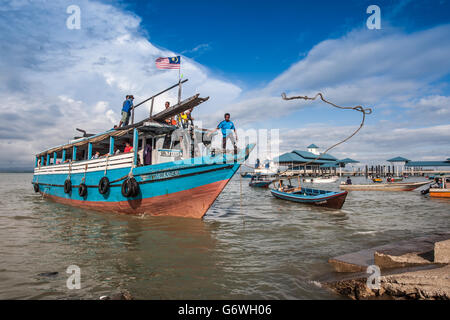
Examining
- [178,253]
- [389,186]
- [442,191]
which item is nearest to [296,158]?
[389,186]

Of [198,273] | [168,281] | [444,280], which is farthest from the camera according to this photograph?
[198,273]

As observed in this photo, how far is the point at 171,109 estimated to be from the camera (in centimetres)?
943

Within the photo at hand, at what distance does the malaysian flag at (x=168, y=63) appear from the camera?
9.80 m

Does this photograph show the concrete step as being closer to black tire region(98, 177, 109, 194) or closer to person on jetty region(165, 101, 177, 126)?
person on jetty region(165, 101, 177, 126)

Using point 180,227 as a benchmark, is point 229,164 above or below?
above

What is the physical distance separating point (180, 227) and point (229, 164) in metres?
2.72

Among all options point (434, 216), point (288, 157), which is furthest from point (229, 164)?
point (288, 157)

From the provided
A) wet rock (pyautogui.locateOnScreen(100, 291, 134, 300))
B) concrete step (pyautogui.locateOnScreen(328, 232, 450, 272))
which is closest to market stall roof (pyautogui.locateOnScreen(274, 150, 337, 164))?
concrete step (pyautogui.locateOnScreen(328, 232, 450, 272))

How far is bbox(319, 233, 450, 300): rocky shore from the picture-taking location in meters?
3.04

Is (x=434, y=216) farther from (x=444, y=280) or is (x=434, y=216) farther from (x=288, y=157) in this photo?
(x=288, y=157)

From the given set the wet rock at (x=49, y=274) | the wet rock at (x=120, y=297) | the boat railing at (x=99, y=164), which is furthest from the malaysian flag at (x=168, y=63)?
the wet rock at (x=120, y=297)

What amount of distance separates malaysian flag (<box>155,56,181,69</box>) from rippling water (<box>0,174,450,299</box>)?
19.3 ft

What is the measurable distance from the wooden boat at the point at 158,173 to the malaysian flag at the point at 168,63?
68.3 inches
